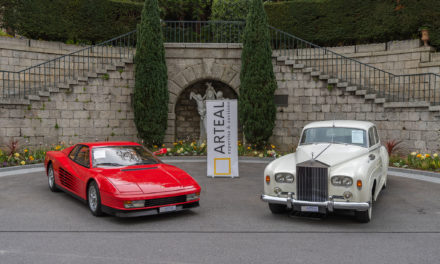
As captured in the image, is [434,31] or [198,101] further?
[198,101]

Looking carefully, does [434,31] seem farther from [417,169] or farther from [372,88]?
[417,169]

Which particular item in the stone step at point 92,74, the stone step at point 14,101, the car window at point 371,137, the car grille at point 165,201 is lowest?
the car grille at point 165,201

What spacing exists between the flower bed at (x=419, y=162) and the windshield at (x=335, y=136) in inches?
190

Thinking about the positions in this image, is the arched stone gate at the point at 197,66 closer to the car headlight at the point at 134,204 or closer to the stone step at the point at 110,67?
the stone step at the point at 110,67

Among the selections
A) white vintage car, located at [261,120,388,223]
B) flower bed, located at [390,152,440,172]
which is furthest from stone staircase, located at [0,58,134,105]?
flower bed, located at [390,152,440,172]

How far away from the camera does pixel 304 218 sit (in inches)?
251

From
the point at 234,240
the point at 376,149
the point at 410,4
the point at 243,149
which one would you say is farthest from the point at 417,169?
the point at 234,240

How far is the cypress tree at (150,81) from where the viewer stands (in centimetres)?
1455

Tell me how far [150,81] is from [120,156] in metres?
7.77

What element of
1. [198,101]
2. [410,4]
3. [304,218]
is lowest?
[304,218]

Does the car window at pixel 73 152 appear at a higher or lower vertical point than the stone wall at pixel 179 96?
lower

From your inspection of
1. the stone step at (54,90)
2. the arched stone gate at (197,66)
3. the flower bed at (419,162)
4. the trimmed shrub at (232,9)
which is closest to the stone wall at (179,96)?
the arched stone gate at (197,66)

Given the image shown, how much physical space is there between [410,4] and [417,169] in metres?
7.24

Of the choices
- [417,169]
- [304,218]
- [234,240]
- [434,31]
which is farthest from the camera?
[434,31]
